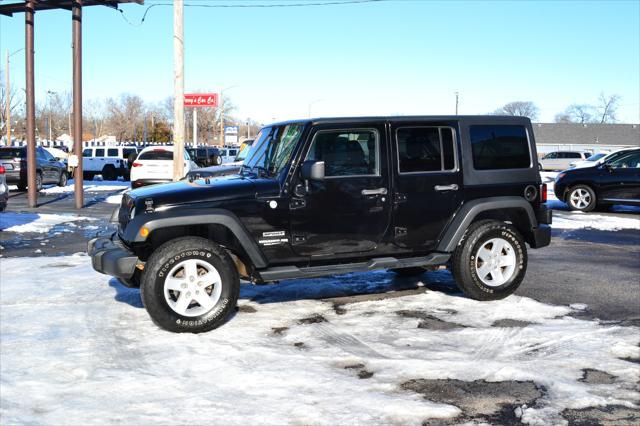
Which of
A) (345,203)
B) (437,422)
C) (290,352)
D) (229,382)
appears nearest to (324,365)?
(290,352)

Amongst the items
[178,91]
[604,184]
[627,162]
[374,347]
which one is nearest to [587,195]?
[604,184]

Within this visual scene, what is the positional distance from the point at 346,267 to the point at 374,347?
114 cm

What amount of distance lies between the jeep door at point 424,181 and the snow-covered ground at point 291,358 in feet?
2.47

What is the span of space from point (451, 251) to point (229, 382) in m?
3.05

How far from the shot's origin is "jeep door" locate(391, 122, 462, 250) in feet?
21.1

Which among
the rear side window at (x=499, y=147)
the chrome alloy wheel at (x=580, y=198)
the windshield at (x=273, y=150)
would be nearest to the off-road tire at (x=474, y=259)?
the rear side window at (x=499, y=147)

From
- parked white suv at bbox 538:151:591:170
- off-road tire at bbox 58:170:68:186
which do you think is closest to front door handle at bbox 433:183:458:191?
off-road tire at bbox 58:170:68:186

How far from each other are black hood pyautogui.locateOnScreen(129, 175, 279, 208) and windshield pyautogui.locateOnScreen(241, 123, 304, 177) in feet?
1.00

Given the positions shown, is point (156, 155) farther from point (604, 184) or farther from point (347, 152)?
point (347, 152)

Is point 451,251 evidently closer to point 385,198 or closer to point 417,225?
point 417,225

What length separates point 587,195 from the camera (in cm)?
1703

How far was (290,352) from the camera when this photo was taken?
200 inches

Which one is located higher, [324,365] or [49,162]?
[49,162]

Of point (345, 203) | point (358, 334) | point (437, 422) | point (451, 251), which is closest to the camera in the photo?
point (437, 422)
